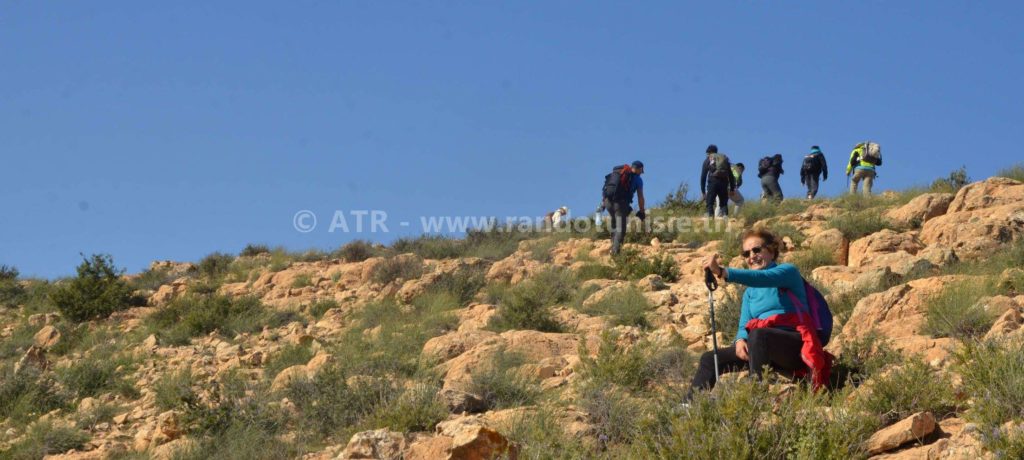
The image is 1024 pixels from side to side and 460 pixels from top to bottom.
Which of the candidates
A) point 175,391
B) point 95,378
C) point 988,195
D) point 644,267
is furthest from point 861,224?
point 95,378

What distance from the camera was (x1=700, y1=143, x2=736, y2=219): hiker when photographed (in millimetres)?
17156

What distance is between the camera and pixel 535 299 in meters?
11.5

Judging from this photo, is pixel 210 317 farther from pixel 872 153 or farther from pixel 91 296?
pixel 872 153

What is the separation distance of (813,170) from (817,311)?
14.8 m

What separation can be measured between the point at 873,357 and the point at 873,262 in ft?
15.8

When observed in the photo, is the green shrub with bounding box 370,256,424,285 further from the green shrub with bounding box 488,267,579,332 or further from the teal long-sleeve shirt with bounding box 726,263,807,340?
the teal long-sleeve shirt with bounding box 726,263,807,340

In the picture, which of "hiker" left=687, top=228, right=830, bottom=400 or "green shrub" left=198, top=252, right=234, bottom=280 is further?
"green shrub" left=198, top=252, right=234, bottom=280

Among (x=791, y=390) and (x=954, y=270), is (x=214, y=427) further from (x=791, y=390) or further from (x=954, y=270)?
(x=954, y=270)

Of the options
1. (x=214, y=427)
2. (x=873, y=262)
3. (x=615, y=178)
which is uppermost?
(x=615, y=178)

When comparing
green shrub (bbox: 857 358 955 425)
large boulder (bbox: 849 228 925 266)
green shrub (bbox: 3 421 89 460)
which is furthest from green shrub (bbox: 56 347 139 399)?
large boulder (bbox: 849 228 925 266)

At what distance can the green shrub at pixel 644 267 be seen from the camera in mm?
13047

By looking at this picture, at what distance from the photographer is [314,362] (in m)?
9.51

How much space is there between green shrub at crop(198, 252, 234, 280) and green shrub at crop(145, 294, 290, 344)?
10.5 feet

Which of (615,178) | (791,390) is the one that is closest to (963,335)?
(791,390)
